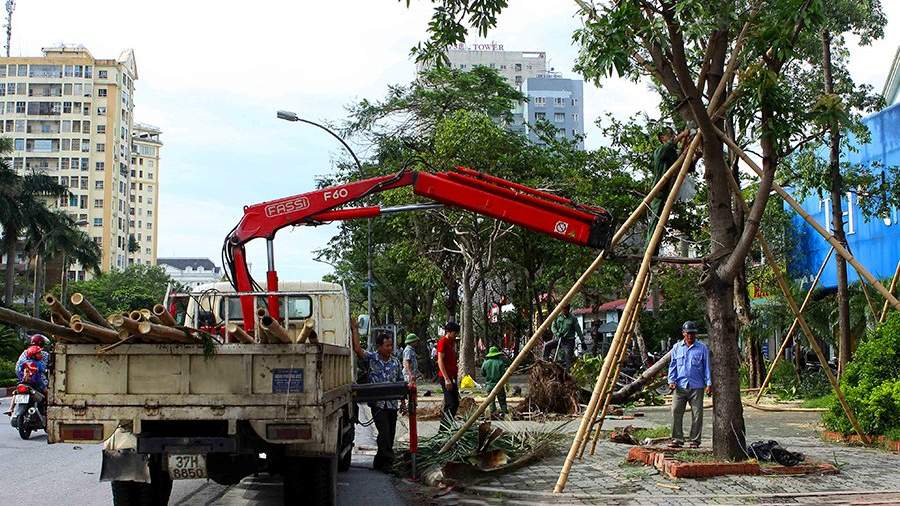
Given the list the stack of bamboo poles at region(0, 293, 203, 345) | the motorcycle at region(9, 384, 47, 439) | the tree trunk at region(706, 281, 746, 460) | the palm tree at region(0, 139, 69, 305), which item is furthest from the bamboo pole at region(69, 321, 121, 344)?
the palm tree at region(0, 139, 69, 305)

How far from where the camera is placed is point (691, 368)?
12188mm

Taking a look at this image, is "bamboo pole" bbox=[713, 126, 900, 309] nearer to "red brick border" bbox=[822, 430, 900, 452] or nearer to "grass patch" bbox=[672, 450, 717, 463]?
"grass patch" bbox=[672, 450, 717, 463]

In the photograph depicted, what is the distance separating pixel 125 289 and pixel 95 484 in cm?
7579

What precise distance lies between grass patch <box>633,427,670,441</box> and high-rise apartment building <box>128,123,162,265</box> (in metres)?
152

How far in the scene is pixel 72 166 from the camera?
382ft

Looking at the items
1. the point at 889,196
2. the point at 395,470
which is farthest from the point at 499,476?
the point at 889,196

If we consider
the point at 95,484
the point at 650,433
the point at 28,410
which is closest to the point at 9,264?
the point at 28,410

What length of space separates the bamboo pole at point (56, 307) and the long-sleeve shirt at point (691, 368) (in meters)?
8.25

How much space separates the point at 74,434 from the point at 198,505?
8.77 feet

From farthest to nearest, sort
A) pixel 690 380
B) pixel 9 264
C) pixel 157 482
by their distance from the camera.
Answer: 1. pixel 9 264
2. pixel 690 380
3. pixel 157 482

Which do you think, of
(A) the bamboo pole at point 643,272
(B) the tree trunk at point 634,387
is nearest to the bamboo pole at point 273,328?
(A) the bamboo pole at point 643,272

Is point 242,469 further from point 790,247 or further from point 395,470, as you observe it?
point 790,247

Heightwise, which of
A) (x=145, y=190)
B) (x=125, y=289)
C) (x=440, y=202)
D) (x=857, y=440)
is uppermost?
(x=145, y=190)

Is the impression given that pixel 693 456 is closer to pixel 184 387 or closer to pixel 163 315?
pixel 184 387
